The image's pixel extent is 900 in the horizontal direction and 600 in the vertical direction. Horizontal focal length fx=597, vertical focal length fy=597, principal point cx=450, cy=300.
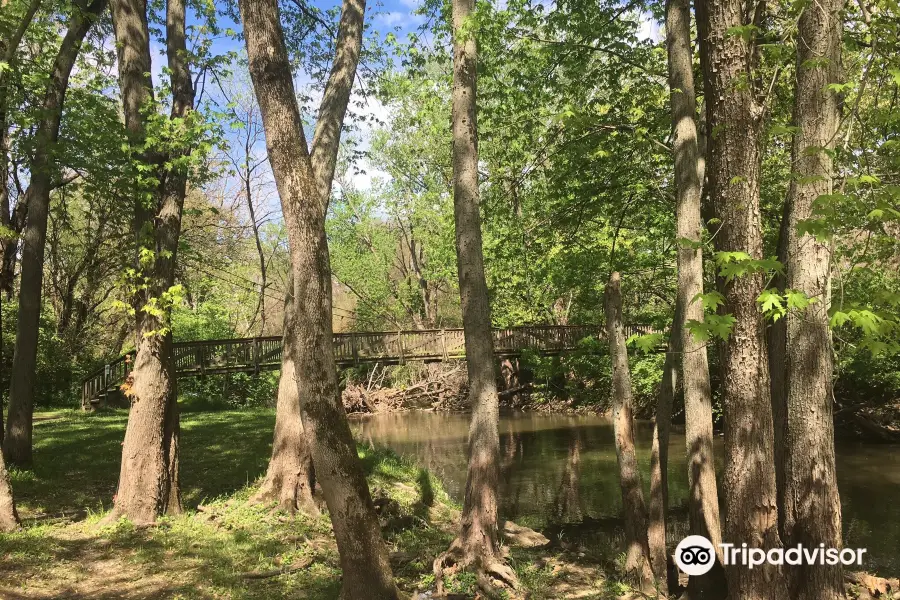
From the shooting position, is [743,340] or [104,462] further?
[104,462]

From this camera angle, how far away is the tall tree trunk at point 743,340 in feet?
13.8

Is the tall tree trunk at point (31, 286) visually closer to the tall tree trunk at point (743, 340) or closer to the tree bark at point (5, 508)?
the tree bark at point (5, 508)

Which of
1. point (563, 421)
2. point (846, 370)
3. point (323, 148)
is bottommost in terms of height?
point (563, 421)

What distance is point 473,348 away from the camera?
6652mm

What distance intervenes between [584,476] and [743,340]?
10041mm

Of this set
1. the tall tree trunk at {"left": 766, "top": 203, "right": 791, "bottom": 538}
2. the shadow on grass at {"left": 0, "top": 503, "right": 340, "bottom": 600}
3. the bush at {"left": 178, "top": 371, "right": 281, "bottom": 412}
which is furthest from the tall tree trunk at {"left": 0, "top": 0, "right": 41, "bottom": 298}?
the bush at {"left": 178, "top": 371, "right": 281, "bottom": 412}

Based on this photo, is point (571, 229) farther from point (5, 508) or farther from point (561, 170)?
point (5, 508)

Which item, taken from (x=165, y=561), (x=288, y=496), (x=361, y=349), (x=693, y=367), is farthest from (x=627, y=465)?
(x=361, y=349)

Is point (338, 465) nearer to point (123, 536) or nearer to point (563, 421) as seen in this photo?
point (123, 536)

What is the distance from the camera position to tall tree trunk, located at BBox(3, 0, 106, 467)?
29.1ft

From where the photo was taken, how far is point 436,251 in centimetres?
2792

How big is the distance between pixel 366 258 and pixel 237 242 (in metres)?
9.06

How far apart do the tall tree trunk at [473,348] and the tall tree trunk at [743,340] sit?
2.47 meters

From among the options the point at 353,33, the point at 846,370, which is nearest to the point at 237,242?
the point at 353,33
